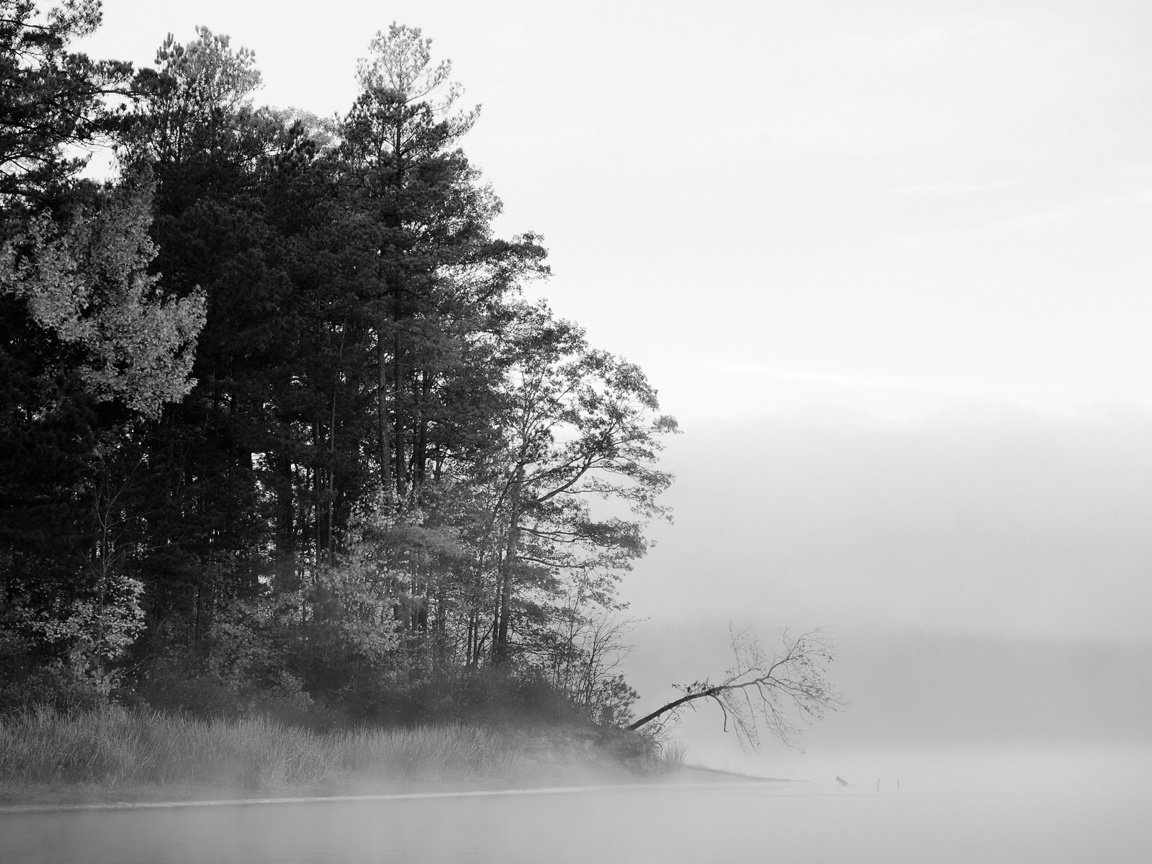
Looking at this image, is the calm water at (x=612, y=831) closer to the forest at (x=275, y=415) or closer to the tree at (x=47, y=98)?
the forest at (x=275, y=415)

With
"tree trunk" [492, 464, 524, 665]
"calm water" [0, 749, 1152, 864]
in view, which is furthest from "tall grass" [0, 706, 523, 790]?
"tree trunk" [492, 464, 524, 665]

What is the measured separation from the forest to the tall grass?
237 centimetres

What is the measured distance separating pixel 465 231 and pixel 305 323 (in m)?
5.73

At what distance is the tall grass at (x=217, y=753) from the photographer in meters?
19.3

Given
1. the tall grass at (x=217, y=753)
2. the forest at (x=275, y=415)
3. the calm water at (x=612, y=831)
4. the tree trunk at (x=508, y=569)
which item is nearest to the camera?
the calm water at (x=612, y=831)

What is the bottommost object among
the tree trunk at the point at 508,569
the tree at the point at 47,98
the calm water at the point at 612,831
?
the calm water at the point at 612,831

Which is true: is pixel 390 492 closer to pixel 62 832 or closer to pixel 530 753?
pixel 530 753

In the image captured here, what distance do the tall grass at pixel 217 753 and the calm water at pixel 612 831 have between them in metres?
1.90

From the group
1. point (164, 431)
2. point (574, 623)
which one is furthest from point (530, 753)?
point (164, 431)

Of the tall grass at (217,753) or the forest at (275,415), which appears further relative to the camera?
the forest at (275,415)

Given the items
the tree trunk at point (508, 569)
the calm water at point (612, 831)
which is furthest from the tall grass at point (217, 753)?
the tree trunk at point (508, 569)

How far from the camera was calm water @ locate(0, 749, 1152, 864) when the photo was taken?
14.2 meters

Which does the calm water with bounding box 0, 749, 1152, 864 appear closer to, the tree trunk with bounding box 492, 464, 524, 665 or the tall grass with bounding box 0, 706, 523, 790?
the tall grass with bounding box 0, 706, 523, 790

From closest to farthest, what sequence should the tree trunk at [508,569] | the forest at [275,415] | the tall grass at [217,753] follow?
the tall grass at [217,753], the forest at [275,415], the tree trunk at [508,569]
